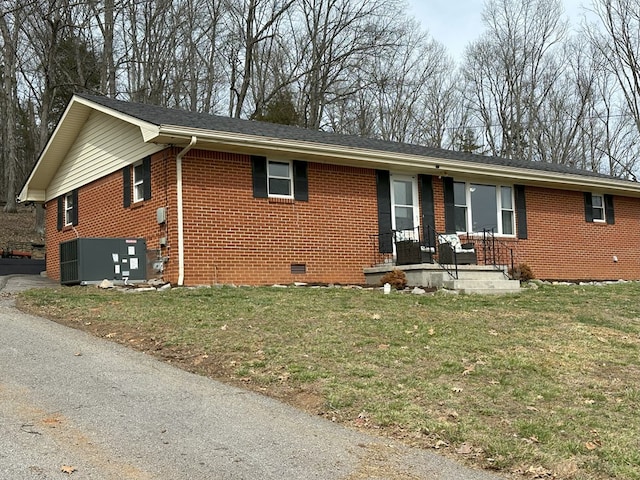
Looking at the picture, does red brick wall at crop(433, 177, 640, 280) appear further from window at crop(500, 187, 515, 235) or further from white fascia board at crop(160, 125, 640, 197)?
white fascia board at crop(160, 125, 640, 197)

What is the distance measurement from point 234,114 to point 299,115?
315 centimetres

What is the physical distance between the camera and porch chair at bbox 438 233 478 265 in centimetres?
1397

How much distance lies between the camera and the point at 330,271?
13812mm

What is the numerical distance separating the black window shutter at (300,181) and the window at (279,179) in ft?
0.35

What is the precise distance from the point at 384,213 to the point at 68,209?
8184 millimetres

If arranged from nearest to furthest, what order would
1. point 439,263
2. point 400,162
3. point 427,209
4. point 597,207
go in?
point 439,263
point 400,162
point 427,209
point 597,207

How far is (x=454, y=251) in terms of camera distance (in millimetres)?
13797

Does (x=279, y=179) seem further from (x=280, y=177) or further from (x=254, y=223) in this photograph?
(x=254, y=223)

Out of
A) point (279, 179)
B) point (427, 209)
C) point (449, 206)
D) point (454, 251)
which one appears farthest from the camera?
point (449, 206)

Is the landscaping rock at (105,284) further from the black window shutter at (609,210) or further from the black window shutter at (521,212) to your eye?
the black window shutter at (609,210)

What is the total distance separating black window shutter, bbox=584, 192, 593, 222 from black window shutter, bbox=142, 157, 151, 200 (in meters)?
11.7

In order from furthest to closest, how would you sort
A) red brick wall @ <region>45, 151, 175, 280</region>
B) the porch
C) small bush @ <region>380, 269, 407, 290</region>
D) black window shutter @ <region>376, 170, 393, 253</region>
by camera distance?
black window shutter @ <region>376, 170, 393, 253</region> < small bush @ <region>380, 269, 407, 290</region> < the porch < red brick wall @ <region>45, 151, 175, 280</region>

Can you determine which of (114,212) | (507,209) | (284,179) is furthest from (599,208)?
(114,212)

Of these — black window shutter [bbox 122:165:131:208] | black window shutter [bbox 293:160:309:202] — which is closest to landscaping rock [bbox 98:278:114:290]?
black window shutter [bbox 122:165:131:208]
